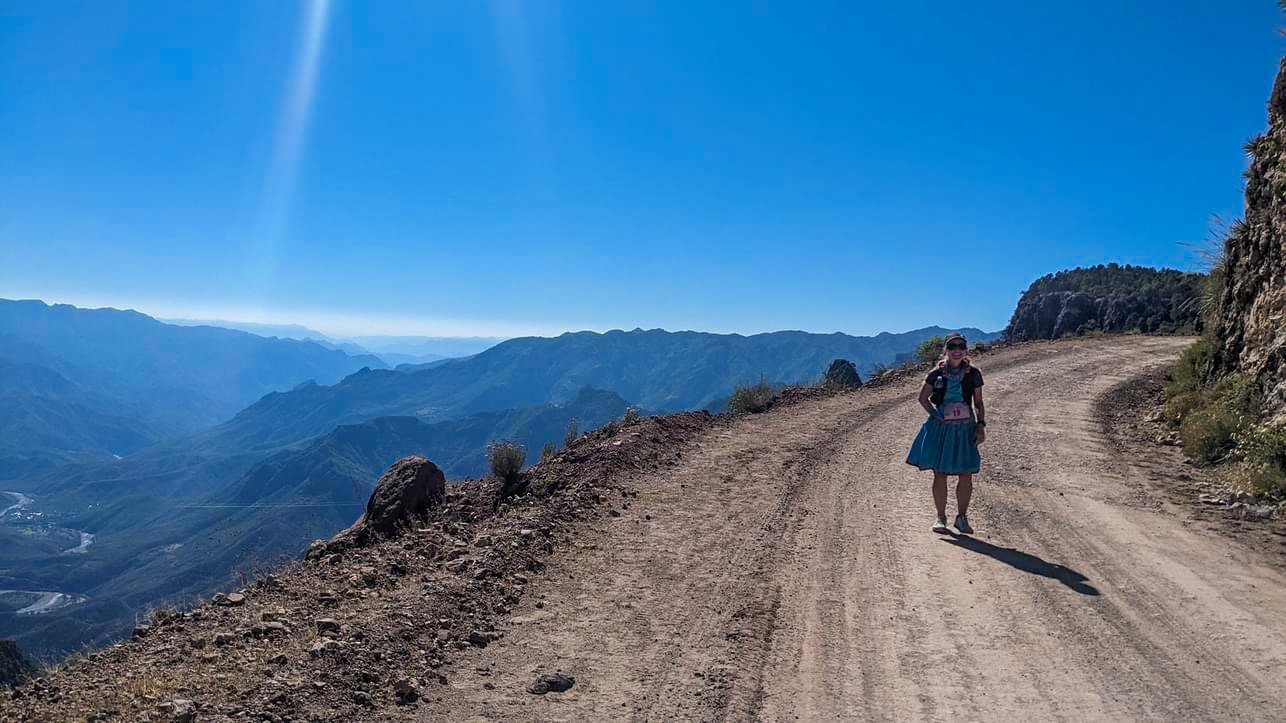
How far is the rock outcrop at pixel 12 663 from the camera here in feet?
20.5

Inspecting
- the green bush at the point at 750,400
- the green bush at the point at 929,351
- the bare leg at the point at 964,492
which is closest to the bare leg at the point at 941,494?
the bare leg at the point at 964,492

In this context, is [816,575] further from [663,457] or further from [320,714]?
[663,457]

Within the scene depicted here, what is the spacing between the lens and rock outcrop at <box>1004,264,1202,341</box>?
2817 centimetres

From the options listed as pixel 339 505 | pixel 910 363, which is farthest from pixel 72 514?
pixel 910 363

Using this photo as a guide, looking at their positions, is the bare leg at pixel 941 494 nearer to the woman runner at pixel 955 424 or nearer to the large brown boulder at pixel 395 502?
the woman runner at pixel 955 424

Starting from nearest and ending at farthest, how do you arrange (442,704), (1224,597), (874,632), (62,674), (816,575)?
(442,704) → (62,674) → (874,632) → (1224,597) → (816,575)

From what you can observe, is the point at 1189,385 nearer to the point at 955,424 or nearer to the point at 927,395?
the point at 955,424

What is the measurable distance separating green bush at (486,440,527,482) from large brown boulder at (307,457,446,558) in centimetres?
88

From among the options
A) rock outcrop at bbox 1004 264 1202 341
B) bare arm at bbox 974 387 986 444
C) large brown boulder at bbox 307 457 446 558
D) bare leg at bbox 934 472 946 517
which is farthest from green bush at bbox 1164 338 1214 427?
rock outcrop at bbox 1004 264 1202 341

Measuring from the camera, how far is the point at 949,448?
23.5 ft

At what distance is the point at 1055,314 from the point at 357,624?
35.7 metres

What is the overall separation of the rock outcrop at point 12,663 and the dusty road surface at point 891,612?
506cm

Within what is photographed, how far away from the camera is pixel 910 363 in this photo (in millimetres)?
23078

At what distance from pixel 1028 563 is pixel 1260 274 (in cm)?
873
